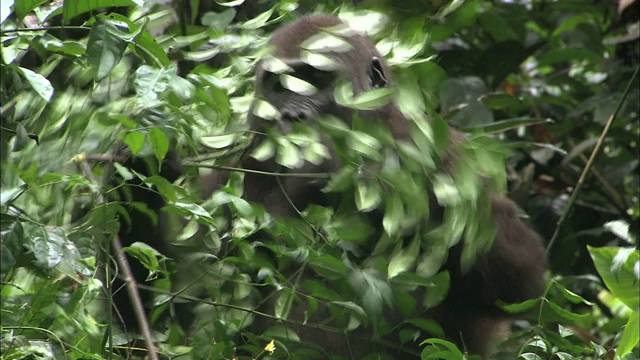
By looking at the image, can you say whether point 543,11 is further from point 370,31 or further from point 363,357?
point 363,357

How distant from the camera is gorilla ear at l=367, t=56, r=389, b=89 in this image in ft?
7.75

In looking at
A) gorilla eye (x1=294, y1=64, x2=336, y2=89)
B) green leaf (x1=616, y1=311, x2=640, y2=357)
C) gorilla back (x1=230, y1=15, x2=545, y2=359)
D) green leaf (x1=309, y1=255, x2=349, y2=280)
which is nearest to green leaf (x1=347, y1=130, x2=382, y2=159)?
green leaf (x1=309, y1=255, x2=349, y2=280)

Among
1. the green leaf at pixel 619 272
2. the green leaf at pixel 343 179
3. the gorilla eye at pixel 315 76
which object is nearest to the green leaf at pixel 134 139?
the green leaf at pixel 343 179

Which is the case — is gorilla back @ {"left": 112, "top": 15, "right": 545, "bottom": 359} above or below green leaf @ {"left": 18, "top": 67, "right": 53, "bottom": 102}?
below

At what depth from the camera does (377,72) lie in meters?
2.36

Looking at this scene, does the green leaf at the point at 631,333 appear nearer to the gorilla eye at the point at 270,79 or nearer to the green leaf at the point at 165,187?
the green leaf at the point at 165,187

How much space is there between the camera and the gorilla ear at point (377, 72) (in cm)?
236

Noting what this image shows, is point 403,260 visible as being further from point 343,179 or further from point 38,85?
point 38,85

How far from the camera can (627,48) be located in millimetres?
3305


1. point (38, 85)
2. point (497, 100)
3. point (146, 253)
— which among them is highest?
point (38, 85)

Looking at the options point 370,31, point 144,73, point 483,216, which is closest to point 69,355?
point 144,73

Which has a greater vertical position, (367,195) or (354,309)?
(367,195)

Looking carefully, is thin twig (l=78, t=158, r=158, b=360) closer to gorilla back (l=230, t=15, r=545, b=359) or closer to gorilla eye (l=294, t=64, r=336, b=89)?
gorilla back (l=230, t=15, r=545, b=359)

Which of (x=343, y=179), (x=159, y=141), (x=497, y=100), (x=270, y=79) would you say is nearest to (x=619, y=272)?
(x=343, y=179)
